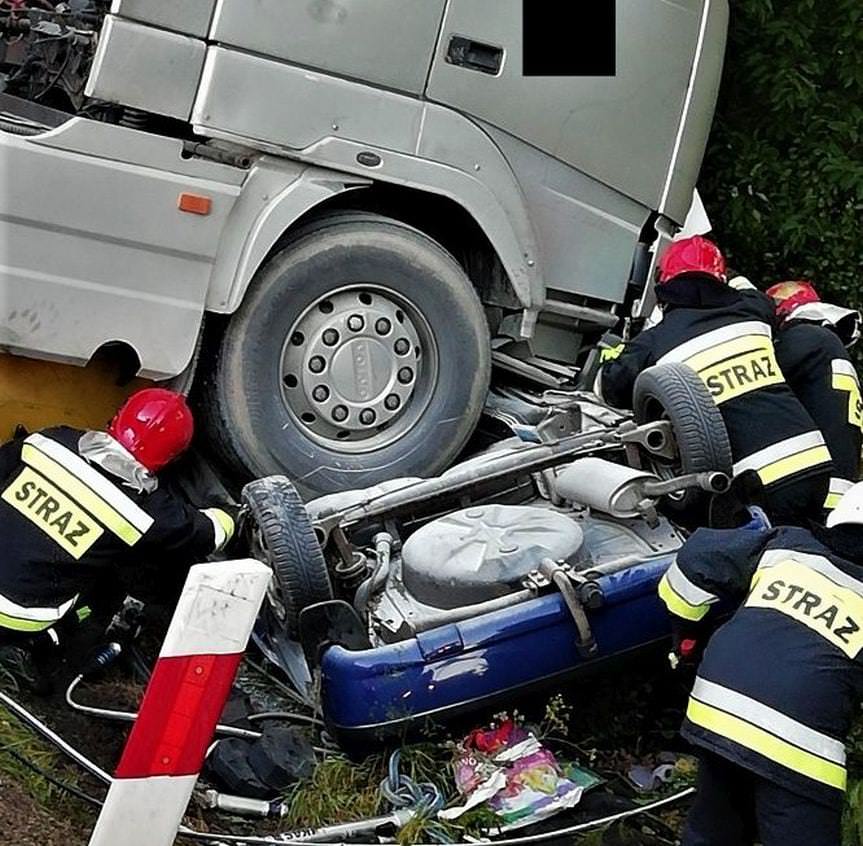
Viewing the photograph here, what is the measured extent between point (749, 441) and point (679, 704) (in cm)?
90

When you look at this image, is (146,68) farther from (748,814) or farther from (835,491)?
(748,814)

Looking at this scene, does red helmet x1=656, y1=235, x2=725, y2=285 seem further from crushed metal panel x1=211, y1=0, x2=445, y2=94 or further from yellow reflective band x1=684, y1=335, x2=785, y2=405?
crushed metal panel x1=211, y1=0, x2=445, y2=94

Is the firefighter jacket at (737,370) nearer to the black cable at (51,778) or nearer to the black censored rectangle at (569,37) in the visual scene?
the black censored rectangle at (569,37)

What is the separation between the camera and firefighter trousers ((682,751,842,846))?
321 centimetres

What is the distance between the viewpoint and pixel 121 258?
4.70m

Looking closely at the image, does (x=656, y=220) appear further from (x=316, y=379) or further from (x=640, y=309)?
(x=316, y=379)

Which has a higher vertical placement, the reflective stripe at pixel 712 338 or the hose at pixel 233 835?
the reflective stripe at pixel 712 338

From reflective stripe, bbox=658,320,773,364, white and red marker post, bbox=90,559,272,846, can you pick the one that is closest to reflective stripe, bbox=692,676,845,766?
white and red marker post, bbox=90,559,272,846

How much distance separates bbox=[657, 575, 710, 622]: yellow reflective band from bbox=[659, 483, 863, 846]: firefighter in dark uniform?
16cm

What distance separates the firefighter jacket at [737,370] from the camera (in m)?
4.90

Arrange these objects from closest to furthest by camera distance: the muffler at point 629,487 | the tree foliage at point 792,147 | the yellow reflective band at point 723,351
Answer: the muffler at point 629,487, the yellow reflective band at point 723,351, the tree foliage at point 792,147

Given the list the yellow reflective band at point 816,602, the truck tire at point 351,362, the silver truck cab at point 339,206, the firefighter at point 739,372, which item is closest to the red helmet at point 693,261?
the firefighter at point 739,372

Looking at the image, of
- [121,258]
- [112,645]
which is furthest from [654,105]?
[112,645]

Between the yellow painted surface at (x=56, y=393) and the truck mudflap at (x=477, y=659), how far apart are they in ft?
4.68
